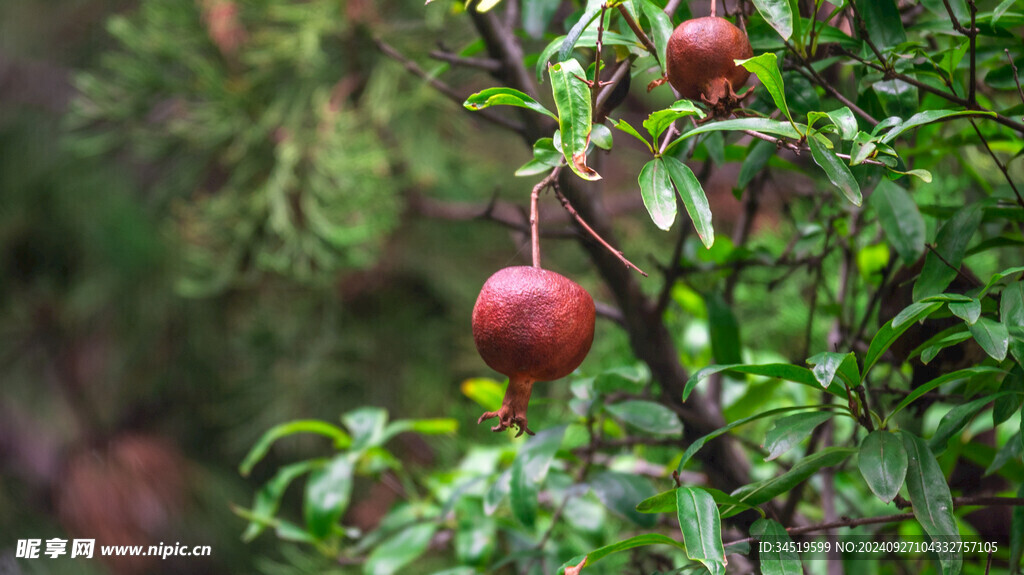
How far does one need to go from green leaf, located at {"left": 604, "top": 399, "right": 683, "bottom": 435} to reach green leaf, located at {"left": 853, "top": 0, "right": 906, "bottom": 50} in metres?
0.20

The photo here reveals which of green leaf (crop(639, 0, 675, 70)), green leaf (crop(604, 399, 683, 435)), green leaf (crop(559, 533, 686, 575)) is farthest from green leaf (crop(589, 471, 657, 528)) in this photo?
green leaf (crop(639, 0, 675, 70))

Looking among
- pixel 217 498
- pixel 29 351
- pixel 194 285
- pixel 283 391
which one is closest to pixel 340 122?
pixel 194 285

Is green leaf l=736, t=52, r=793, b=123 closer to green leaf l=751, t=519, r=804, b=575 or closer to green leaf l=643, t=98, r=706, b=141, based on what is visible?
green leaf l=643, t=98, r=706, b=141

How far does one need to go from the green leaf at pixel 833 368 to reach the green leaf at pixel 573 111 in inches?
Answer: 3.7

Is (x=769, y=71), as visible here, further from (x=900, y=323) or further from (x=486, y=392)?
(x=486, y=392)

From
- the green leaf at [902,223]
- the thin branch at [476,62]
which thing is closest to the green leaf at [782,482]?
the green leaf at [902,223]

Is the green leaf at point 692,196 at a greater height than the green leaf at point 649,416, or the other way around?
the green leaf at point 692,196

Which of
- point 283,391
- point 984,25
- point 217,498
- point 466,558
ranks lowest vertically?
point 217,498

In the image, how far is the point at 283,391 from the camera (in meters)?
1.06

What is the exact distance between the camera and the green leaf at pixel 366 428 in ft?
1.72

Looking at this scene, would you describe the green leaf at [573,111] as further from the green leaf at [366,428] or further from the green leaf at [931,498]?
the green leaf at [366,428]

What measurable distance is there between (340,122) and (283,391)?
0.40 metres

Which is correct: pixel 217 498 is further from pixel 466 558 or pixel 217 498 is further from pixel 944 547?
pixel 944 547

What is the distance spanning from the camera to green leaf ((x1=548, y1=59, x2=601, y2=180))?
0.22m
